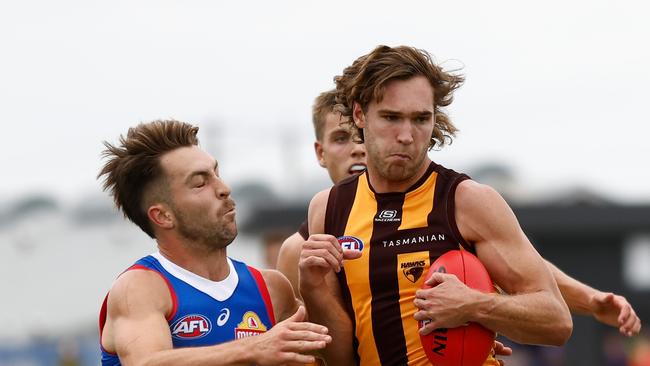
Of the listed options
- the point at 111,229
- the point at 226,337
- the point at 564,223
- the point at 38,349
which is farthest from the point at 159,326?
the point at 111,229

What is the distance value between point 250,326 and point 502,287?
1350mm

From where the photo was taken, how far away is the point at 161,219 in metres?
6.48

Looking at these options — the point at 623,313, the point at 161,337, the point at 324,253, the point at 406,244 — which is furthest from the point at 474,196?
the point at 161,337

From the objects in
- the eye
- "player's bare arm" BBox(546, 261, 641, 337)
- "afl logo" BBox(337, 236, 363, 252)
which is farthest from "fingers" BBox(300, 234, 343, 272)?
the eye

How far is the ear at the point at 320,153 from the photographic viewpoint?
8297mm

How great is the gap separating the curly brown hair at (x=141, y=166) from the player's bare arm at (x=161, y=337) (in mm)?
465

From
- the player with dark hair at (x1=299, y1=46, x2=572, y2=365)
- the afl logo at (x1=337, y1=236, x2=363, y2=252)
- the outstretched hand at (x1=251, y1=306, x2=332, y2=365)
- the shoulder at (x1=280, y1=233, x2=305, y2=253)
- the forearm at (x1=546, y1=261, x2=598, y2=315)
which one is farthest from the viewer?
the shoulder at (x1=280, y1=233, x2=305, y2=253)

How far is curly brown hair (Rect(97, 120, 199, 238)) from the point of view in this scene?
6.50 m

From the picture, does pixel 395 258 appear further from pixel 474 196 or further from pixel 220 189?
pixel 220 189

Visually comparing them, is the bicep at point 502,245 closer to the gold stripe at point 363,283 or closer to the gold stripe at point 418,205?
the gold stripe at point 418,205

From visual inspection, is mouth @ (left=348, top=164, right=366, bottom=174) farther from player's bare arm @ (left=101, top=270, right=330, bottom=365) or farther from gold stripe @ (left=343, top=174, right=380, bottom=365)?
player's bare arm @ (left=101, top=270, right=330, bottom=365)

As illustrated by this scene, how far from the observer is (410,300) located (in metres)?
6.11

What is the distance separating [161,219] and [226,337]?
0.77 m

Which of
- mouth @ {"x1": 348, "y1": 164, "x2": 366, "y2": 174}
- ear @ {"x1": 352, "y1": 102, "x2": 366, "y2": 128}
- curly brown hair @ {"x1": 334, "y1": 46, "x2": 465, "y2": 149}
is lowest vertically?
mouth @ {"x1": 348, "y1": 164, "x2": 366, "y2": 174}
